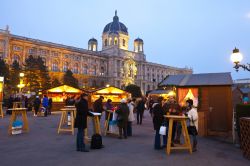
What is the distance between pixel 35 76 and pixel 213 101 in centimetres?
3914

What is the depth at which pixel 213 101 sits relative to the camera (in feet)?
38.3

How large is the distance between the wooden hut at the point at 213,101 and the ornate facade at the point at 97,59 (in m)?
60.2

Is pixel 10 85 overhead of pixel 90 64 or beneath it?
Result: beneath

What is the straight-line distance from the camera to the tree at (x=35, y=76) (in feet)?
145

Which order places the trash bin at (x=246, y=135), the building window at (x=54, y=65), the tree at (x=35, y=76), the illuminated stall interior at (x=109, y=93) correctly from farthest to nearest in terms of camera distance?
the building window at (x=54, y=65)
the tree at (x=35, y=76)
the illuminated stall interior at (x=109, y=93)
the trash bin at (x=246, y=135)

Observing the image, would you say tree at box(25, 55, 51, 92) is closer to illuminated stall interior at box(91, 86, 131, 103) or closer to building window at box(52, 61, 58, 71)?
Answer: illuminated stall interior at box(91, 86, 131, 103)

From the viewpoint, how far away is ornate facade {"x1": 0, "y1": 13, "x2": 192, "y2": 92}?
66812 mm

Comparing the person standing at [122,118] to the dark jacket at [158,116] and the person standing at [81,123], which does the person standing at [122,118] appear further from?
the person standing at [81,123]

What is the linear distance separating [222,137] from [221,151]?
346 centimetres

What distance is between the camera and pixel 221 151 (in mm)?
7516

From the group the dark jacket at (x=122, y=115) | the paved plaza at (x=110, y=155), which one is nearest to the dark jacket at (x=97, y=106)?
the dark jacket at (x=122, y=115)

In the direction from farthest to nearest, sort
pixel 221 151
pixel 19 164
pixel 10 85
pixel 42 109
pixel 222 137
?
pixel 10 85
pixel 42 109
pixel 222 137
pixel 221 151
pixel 19 164

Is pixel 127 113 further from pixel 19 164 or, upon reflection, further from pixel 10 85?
pixel 10 85

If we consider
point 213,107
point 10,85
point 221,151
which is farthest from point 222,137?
point 10,85
